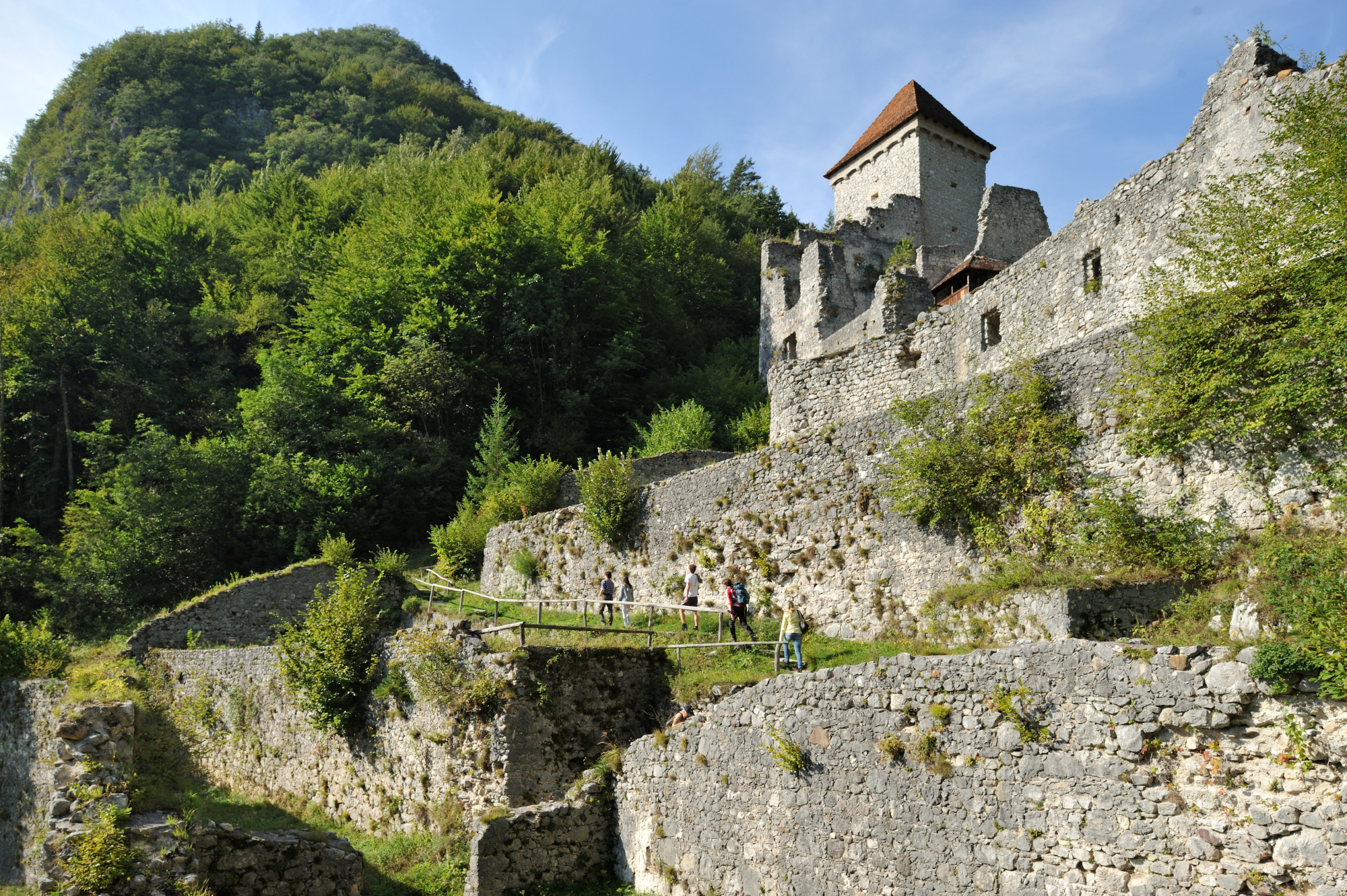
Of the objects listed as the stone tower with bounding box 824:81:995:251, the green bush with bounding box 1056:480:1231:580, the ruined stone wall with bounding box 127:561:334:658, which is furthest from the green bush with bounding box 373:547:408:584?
the stone tower with bounding box 824:81:995:251

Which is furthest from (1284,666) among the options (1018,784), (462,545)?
(462,545)

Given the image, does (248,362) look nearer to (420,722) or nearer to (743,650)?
(420,722)

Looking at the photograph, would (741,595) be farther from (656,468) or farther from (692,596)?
(656,468)

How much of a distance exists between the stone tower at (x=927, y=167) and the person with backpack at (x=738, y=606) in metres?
24.5

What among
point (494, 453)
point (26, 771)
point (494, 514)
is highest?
point (494, 453)

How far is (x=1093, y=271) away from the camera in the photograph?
628 inches

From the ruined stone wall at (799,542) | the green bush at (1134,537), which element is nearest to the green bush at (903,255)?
the ruined stone wall at (799,542)

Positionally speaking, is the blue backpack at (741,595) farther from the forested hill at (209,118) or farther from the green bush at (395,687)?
the forested hill at (209,118)

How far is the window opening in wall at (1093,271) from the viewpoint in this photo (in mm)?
15742

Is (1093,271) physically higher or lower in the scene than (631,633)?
higher

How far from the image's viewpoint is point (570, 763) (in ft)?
41.5

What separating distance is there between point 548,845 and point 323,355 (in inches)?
1030

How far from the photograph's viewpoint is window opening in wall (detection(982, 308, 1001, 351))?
17469 millimetres

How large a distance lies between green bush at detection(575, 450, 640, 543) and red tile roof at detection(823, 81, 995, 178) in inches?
994
